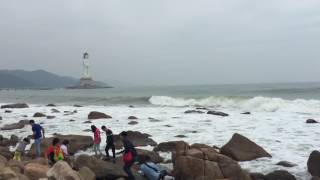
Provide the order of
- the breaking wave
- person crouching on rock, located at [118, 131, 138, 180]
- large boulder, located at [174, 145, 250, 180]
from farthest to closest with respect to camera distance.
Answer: the breaking wave < person crouching on rock, located at [118, 131, 138, 180] < large boulder, located at [174, 145, 250, 180]

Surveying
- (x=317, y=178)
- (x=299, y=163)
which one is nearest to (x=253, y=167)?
(x=299, y=163)

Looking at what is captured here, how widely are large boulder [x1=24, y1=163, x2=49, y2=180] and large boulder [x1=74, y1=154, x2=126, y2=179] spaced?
1.43 metres

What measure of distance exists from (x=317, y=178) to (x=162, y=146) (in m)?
7.10

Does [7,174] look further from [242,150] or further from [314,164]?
[314,164]

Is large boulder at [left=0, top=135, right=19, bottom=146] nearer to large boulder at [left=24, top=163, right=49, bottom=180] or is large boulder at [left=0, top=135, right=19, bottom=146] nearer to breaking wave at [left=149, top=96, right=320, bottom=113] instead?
large boulder at [left=24, top=163, right=49, bottom=180]

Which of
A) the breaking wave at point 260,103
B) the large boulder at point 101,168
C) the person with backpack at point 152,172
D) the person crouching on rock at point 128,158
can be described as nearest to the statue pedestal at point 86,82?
the breaking wave at point 260,103

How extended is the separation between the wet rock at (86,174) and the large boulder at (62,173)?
2.13 feet

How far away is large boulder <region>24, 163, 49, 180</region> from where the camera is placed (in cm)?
1323

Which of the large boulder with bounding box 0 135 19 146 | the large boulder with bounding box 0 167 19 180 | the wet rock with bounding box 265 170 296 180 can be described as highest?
the large boulder with bounding box 0 167 19 180

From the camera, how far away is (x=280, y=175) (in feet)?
47.0

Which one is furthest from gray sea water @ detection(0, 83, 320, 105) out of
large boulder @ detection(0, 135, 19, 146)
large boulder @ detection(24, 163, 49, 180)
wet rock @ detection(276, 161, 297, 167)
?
large boulder @ detection(24, 163, 49, 180)

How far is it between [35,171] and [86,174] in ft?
4.89

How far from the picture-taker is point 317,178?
45.1 ft

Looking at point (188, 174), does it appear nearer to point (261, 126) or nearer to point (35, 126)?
point (35, 126)
